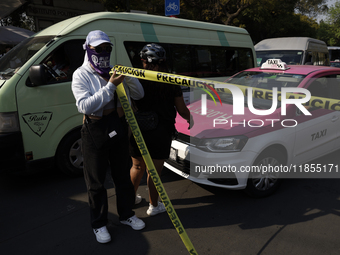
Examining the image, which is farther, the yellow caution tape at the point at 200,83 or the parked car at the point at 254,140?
the parked car at the point at 254,140

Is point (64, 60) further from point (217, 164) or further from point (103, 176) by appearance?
point (217, 164)

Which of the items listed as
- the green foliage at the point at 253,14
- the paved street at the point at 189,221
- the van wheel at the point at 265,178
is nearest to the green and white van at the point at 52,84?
the paved street at the point at 189,221

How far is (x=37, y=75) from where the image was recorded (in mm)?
3580

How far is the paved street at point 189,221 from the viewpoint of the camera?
2809 mm

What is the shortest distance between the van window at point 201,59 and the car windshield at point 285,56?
3.65m

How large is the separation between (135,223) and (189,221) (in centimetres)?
61

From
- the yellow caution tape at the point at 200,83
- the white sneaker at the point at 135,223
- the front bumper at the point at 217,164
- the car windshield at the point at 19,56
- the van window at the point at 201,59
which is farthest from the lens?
the van window at the point at 201,59

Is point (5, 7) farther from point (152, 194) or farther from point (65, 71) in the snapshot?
point (152, 194)

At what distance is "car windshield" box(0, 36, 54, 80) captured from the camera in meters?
3.95

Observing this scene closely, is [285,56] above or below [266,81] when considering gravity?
above

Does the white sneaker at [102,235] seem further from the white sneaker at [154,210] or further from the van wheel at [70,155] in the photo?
the van wheel at [70,155]

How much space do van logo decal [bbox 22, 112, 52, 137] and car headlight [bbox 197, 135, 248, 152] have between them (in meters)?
2.17

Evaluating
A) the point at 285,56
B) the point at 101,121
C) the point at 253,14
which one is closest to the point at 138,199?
the point at 101,121

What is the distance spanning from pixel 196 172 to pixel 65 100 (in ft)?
6.91
